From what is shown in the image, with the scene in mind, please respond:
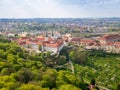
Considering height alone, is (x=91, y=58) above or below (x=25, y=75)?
below

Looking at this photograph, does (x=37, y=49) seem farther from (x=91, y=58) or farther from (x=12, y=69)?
(x=12, y=69)

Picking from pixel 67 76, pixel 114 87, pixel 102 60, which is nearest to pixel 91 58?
pixel 102 60

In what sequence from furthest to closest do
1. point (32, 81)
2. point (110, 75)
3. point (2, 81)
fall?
point (110, 75), point (32, 81), point (2, 81)

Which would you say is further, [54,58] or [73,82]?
[54,58]

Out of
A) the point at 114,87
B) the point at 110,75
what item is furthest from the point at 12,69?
the point at 110,75

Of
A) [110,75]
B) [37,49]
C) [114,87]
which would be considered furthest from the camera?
[37,49]

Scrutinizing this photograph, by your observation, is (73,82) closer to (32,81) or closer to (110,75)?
(32,81)

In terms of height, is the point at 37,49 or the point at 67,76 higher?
the point at 67,76

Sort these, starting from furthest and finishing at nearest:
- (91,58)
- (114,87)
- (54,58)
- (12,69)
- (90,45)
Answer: (90,45) → (91,58) → (54,58) → (114,87) → (12,69)

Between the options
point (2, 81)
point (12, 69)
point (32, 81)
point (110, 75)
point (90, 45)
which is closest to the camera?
point (2, 81)
